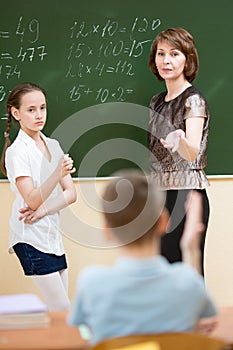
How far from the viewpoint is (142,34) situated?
180 inches

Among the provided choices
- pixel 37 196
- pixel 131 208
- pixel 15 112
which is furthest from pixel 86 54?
pixel 131 208

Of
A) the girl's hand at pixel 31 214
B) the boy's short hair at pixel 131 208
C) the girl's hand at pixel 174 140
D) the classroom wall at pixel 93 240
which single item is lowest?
the classroom wall at pixel 93 240

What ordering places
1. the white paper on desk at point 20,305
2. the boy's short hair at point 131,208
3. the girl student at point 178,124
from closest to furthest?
1. the boy's short hair at point 131,208
2. the white paper on desk at point 20,305
3. the girl student at point 178,124

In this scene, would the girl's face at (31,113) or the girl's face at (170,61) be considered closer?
the girl's face at (31,113)

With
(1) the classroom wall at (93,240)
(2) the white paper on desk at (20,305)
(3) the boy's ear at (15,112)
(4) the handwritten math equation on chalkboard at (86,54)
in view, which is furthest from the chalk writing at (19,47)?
(2) the white paper on desk at (20,305)

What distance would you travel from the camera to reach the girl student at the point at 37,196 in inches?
148

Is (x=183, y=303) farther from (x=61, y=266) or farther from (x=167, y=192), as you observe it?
(x=167, y=192)

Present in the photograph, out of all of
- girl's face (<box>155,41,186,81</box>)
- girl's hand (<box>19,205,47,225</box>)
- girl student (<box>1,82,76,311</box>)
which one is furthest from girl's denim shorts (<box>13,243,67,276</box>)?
girl's face (<box>155,41,186,81</box>)

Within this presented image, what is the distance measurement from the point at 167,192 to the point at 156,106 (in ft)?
1.78

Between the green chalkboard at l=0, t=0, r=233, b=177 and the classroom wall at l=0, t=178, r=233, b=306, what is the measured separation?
24 centimetres

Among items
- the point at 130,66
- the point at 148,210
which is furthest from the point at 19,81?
the point at 148,210

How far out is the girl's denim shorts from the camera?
3754 millimetres

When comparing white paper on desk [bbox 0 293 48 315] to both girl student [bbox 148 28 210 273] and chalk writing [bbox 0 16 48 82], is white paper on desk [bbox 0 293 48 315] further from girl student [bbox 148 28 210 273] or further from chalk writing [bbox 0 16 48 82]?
chalk writing [bbox 0 16 48 82]

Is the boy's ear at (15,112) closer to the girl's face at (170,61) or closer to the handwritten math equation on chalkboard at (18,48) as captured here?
the handwritten math equation on chalkboard at (18,48)
